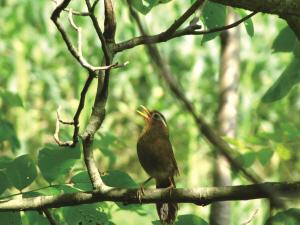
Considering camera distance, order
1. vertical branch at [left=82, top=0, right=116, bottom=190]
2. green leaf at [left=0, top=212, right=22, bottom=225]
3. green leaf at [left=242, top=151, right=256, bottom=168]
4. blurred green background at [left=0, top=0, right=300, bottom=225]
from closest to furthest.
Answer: vertical branch at [left=82, top=0, right=116, bottom=190], green leaf at [left=0, top=212, right=22, bottom=225], green leaf at [left=242, top=151, right=256, bottom=168], blurred green background at [left=0, top=0, right=300, bottom=225]

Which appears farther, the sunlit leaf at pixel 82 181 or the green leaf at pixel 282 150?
the green leaf at pixel 282 150

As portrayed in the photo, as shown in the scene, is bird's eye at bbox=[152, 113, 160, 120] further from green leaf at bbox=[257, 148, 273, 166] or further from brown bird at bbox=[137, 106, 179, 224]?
green leaf at bbox=[257, 148, 273, 166]

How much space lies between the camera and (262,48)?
652cm

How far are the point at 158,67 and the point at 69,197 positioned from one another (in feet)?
3.58

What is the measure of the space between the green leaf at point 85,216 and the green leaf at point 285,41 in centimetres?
97

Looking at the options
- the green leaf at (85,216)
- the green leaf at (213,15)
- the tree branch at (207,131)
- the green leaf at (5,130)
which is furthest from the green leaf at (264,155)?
the tree branch at (207,131)

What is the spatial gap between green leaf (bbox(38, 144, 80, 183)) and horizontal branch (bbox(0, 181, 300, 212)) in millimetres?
193

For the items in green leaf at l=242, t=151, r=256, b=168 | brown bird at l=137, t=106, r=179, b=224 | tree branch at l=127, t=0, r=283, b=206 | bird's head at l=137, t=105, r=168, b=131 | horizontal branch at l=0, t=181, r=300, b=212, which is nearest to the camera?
tree branch at l=127, t=0, r=283, b=206

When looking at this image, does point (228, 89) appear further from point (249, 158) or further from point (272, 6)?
point (272, 6)

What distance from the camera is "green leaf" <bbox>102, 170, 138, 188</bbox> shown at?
6.97ft

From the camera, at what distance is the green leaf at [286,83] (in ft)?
7.61

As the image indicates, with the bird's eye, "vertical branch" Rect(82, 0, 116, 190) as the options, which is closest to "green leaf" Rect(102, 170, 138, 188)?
"vertical branch" Rect(82, 0, 116, 190)

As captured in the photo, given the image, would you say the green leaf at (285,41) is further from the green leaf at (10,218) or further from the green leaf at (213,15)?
the green leaf at (10,218)

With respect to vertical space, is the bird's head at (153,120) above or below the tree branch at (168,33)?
below
